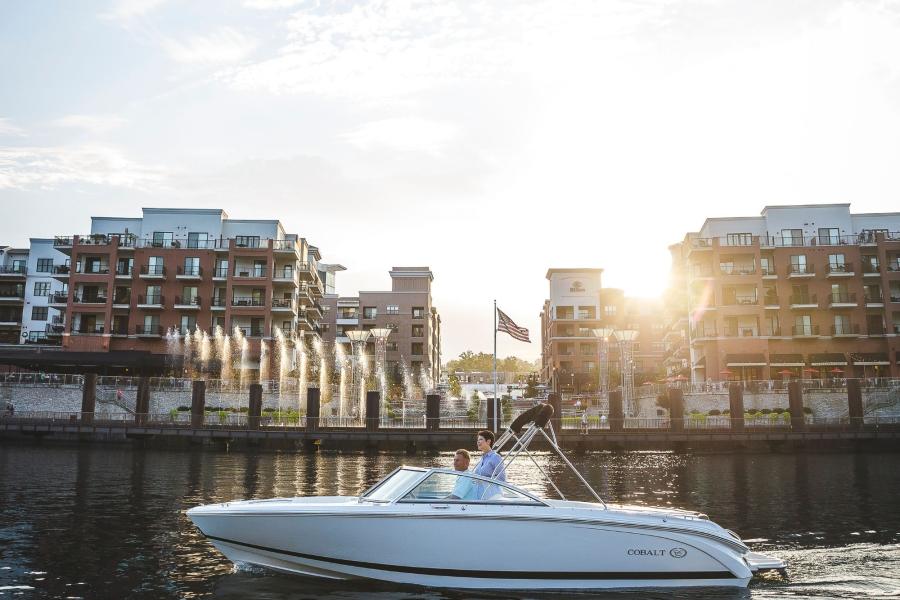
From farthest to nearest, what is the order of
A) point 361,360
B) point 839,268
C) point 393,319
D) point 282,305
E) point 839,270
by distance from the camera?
point 393,319 → point 282,305 → point 839,268 → point 839,270 → point 361,360

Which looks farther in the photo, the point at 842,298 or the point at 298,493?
the point at 842,298

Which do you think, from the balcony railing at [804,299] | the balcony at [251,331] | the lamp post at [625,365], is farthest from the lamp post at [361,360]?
the balcony railing at [804,299]

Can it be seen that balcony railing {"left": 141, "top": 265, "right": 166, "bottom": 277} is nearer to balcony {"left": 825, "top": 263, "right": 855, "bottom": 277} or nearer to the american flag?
the american flag

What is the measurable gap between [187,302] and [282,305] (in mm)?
9610

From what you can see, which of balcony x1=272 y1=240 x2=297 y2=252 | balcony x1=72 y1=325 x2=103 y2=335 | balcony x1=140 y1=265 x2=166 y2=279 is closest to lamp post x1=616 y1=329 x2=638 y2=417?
balcony x1=272 y1=240 x2=297 y2=252

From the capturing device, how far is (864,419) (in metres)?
44.3

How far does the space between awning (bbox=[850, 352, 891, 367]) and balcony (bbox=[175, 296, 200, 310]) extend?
64.9m

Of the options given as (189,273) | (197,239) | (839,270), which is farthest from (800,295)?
(197,239)

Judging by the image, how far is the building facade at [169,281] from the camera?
68.8m

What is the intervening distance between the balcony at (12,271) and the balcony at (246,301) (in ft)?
109

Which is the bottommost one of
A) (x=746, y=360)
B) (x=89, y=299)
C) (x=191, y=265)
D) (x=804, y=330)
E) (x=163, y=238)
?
(x=746, y=360)

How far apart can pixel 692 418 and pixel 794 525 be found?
28229 mm

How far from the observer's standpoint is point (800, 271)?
221 feet

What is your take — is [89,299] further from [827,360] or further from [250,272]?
[827,360]
